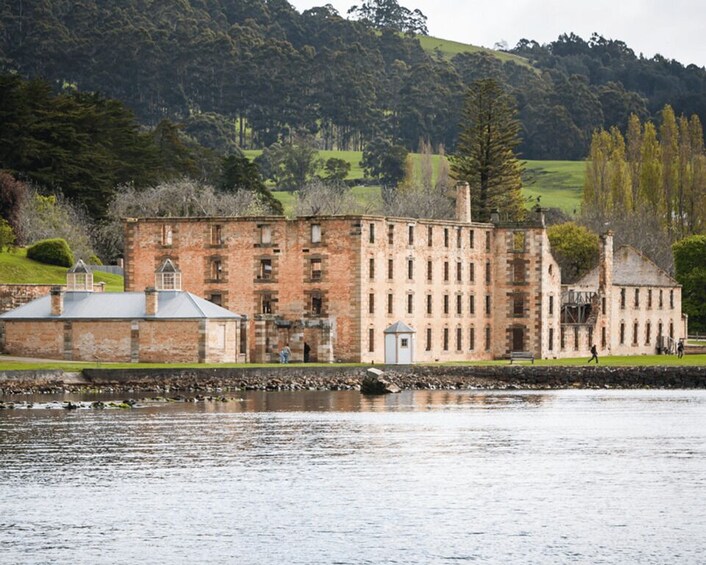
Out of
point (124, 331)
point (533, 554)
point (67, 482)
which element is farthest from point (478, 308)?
point (533, 554)

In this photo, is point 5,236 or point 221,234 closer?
point 221,234

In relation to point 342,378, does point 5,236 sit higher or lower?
higher

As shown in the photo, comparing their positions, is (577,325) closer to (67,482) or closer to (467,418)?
(467,418)

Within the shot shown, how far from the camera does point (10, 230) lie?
406 feet

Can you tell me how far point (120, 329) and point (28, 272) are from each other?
21.8 m

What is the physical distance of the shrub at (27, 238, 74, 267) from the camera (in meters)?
122

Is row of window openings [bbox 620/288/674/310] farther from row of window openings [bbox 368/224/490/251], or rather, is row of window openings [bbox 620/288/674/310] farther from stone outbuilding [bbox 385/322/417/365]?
stone outbuilding [bbox 385/322/417/365]

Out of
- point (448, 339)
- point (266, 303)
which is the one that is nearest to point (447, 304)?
point (448, 339)

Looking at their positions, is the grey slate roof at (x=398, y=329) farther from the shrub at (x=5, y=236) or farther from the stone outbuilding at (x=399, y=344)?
the shrub at (x=5, y=236)

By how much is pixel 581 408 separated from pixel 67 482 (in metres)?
38.2

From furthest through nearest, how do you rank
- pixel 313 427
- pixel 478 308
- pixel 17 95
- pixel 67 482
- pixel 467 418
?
pixel 17 95, pixel 478 308, pixel 467 418, pixel 313 427, pixel 67 482

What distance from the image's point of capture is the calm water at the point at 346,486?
45.7 meters

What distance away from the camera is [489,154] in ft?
495

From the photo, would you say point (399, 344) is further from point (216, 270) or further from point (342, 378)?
point (216, 270)
